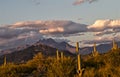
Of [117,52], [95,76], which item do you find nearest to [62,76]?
[95,76]

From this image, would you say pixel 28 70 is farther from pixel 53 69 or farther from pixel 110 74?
pixel 110 74

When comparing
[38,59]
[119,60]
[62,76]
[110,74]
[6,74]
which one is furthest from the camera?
[38,59]

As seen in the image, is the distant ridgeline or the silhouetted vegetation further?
the silhouetted vegetation

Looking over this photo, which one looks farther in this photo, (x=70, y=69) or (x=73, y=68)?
(x=73, y=68)

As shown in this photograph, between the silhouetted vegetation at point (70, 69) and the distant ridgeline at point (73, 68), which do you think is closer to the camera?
the distant ridgeline at point (73, 68)

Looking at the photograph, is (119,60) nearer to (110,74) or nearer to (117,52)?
(117,52)

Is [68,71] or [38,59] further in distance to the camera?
[38,59]

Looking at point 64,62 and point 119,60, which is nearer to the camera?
point 64,62

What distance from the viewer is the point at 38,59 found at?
9194 centimetres

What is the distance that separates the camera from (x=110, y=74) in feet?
193

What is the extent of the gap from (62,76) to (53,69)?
106 inches

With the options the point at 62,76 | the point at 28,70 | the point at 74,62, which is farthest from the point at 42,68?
the point at 62,76

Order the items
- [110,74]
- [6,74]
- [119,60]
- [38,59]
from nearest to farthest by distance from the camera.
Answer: [110,74] → [6,74] → [119,60] → [38,59]

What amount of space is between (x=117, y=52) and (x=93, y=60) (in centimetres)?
862
